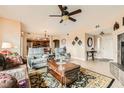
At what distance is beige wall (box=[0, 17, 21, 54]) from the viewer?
14.8ft

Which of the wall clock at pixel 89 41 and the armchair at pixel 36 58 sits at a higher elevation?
the wall clock at pixel 89 41

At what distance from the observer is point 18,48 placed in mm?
4910

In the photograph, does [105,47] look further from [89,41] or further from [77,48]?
[77,48]

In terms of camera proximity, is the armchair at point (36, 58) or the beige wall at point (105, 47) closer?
the armchair at point (36, 58)

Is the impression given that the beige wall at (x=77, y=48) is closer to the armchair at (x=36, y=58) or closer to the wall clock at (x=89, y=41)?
the wall clock at (x=89, y=41)

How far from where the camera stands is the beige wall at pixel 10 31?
451 centimetres

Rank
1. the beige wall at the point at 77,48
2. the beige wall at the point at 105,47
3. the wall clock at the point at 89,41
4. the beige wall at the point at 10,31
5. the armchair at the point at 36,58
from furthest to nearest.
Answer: the beige wall at the point at 105,47 < the wall clock at the point at 89,41 < the beige wall at the point at 77,48 < the armchair at the point at 36,58 < the beige wall at the point at 10,31

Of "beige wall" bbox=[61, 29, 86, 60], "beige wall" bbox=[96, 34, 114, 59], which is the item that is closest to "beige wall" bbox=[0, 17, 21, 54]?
"beige wall" bbox=[61, 29, 86, 60]

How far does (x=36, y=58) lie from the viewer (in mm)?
4848

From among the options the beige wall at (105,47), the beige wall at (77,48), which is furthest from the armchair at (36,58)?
the beige wall at (105,47)

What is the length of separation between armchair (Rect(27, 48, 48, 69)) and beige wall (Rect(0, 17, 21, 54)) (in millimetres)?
678

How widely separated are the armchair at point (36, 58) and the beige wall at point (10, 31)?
68 cm

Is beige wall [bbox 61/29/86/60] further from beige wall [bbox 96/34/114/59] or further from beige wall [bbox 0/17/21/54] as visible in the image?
beige wall [bbox 0/17/21/54]
